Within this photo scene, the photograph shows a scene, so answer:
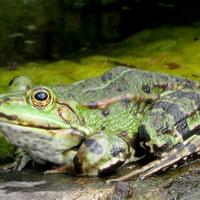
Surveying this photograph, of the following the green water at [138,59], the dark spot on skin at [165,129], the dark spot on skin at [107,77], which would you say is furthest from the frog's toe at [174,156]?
the green water at [138,59]

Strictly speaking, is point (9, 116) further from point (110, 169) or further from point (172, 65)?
point (172, 65)

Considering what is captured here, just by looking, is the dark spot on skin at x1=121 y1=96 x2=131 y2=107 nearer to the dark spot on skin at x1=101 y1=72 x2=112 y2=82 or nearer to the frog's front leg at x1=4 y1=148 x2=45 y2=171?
the dark spot on skin at x1=101 y1=72 x2=112 y2=82

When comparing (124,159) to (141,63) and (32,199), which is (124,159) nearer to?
(32,199)

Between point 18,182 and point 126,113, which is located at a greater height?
point 126,113

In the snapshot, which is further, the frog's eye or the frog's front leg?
the frog's front leg

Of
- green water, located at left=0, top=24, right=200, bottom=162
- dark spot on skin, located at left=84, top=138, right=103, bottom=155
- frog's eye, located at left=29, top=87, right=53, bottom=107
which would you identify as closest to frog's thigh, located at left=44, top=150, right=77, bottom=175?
dark spot on skin, located at left=84, top=138, right=103, bottom=155

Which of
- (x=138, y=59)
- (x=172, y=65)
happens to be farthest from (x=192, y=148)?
(x=138, y=59)

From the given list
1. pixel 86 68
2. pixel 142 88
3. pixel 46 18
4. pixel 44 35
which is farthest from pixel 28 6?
pixel 142 88

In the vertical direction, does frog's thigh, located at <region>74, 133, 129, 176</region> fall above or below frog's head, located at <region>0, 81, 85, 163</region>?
below
